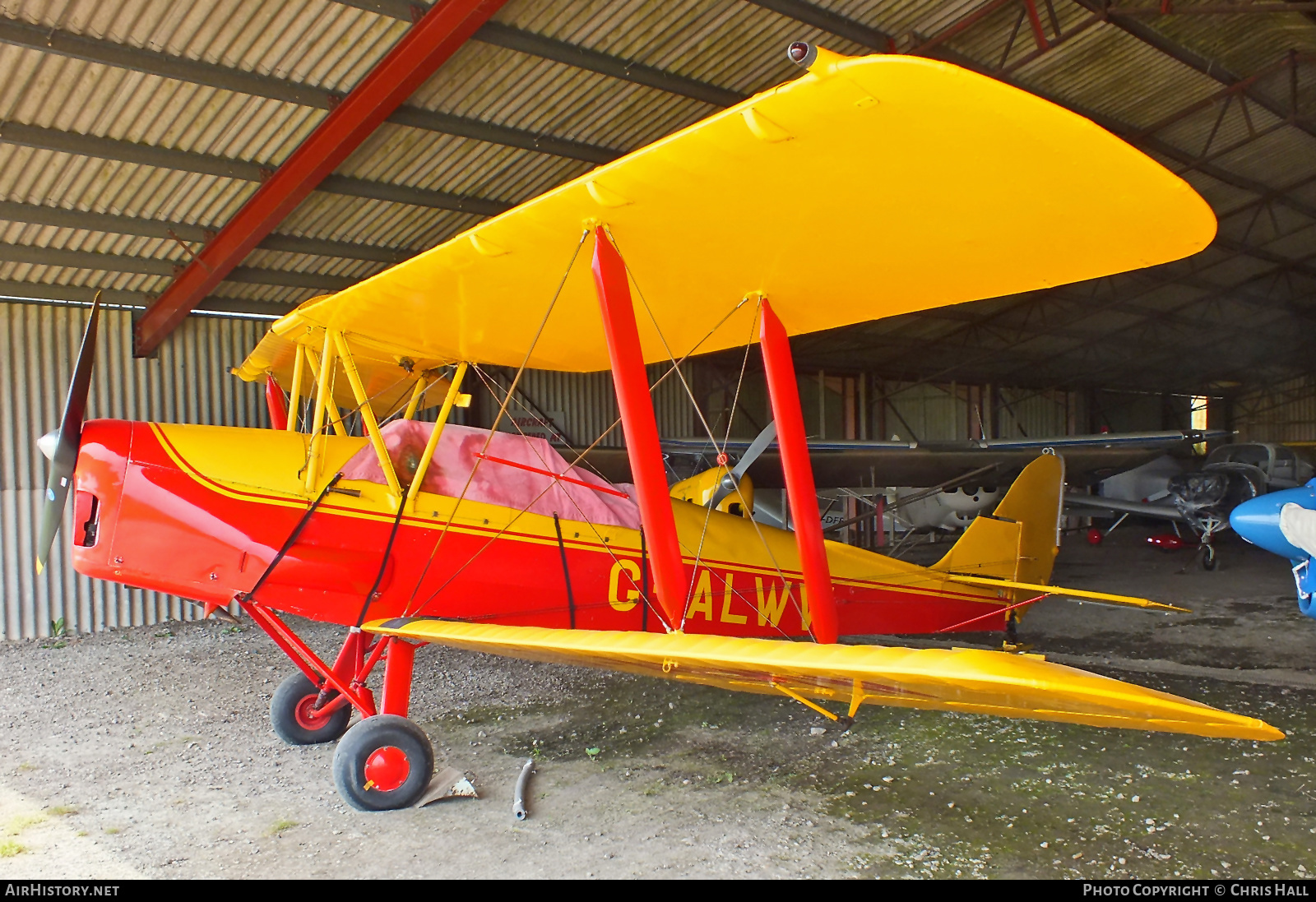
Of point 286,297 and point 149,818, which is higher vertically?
point 286,297

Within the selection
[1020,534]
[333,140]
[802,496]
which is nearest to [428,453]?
[802,496]

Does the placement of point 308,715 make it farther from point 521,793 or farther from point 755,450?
point 755,450

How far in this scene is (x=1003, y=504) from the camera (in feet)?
19.2

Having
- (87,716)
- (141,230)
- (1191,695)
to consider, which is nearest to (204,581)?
(87,716)

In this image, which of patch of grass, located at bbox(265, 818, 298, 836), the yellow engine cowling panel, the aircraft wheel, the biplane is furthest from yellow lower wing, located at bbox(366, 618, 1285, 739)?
the yellow engine cowling panel

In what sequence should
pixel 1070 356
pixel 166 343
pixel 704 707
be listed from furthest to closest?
pixel 1070 356 < pixel 166 343 < pixel 704 707

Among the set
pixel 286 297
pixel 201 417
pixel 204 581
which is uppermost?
pixel 286 297

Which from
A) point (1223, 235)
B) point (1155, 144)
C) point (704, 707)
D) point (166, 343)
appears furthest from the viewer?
point (1223, 235)

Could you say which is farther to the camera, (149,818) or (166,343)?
(166,343)

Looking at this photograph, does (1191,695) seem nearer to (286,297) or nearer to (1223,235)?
(286,297)

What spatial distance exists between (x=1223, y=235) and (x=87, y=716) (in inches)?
676

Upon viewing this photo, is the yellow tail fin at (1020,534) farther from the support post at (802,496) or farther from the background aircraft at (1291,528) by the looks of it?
the support post at (802,496)

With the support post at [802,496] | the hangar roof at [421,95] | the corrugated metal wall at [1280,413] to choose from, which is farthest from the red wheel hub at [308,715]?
the corrugated metal wall at [1280,413]

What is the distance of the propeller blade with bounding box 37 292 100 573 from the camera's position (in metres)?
3.31
